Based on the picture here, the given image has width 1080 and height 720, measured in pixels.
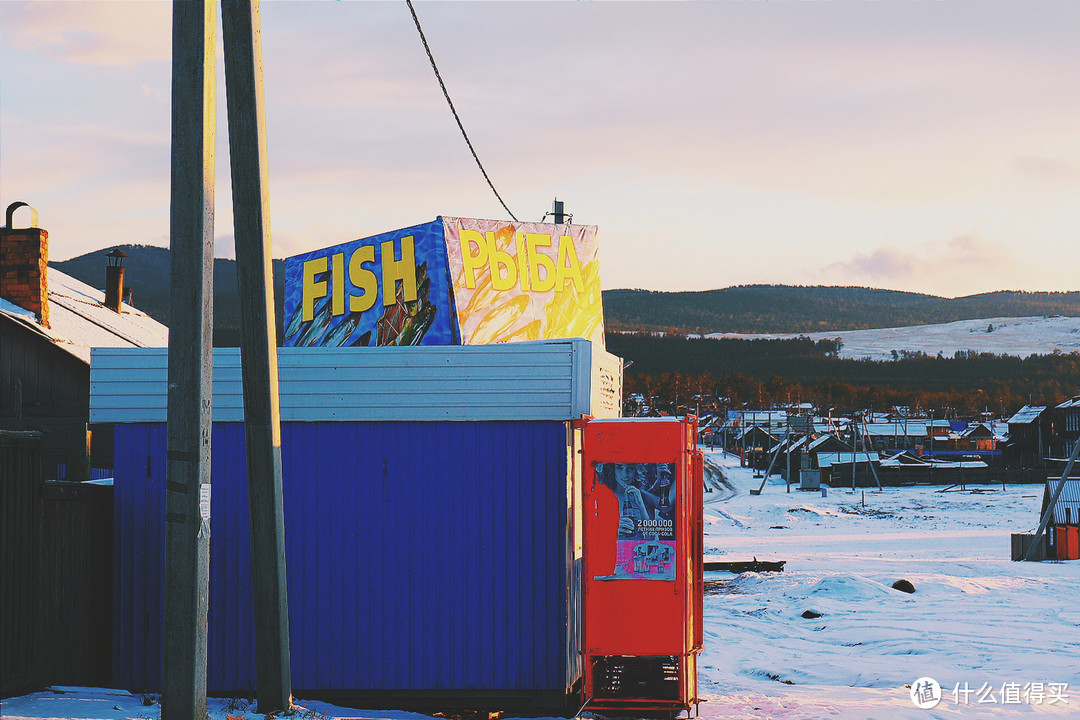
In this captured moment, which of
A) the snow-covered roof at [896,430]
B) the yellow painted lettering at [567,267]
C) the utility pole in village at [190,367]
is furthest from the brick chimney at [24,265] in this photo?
the snow-covered roof at [896,430]

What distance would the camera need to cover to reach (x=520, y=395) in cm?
1080

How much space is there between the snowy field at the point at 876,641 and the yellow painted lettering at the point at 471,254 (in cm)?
730

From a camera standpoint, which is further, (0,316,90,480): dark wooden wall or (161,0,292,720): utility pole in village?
(0,316,90,480): dark wooden wall

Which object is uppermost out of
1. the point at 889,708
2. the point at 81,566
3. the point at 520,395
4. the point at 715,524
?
the point at 520,395

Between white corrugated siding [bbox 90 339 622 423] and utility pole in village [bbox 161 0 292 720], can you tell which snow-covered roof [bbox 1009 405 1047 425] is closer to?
white corrugated siding [bbox 90 339 622 423]

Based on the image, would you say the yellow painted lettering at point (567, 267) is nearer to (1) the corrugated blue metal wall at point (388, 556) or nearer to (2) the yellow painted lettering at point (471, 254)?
(2) the yellow painted lettering at point (471, 254)

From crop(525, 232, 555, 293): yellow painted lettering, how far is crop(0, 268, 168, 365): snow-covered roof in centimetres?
751

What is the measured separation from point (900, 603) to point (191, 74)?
1689 centimetres

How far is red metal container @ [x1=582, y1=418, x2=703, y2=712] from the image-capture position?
9984 millimetres

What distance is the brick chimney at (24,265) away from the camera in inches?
725

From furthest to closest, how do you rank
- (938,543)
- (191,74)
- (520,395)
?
(938,543) < (520,395) < (191,74)

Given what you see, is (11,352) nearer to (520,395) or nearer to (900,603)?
(520,395)

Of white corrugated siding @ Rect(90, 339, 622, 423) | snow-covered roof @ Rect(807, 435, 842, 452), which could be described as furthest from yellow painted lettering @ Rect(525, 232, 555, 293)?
snow-covered roof @ Rect(807, 435, 842, 452)

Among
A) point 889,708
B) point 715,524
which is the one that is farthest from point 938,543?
point 889,708
